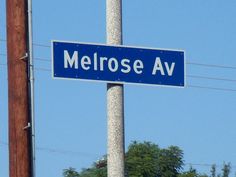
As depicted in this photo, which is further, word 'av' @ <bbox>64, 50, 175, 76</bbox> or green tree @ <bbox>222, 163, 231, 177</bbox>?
green tree @ <bbox>222, 163, 231, 177</bbox>

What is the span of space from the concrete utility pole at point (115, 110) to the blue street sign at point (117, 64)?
0.14 meters

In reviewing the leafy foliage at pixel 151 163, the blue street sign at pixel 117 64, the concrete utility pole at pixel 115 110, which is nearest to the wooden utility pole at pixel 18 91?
the blue street sign at pixel 117 64

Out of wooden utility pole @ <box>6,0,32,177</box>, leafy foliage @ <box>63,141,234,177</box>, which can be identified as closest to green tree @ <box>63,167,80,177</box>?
leafy foliage @ <box>63,141,234,177</box>

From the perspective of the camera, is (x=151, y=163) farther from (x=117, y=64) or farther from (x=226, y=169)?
(x=117, y=64)

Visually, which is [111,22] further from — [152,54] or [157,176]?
[157,176]

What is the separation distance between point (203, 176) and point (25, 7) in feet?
130

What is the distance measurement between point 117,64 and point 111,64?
0.25 feet

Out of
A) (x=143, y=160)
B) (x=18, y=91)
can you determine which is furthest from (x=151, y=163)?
(x=18, y=91)

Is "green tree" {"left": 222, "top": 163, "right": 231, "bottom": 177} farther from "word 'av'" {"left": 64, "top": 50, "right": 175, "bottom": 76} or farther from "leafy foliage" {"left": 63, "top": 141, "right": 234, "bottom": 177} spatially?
"word 'av'" {"left": 64, "top": 50, "right": 175, "bottom": 76}

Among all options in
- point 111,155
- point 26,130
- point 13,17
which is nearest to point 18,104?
point 26,130

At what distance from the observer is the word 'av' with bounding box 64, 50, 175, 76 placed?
10.4 metres

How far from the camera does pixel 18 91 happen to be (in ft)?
37.9

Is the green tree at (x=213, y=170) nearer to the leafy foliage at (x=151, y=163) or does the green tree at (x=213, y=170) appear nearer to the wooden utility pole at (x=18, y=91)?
the leafy foliage at (x=151, y=163)

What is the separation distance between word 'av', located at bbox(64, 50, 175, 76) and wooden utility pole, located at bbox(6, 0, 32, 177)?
1.36 m
